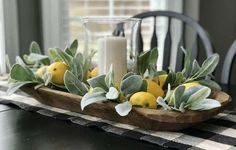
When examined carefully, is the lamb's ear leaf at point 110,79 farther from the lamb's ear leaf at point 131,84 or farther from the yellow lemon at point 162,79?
the yellow lemon at point 162,79

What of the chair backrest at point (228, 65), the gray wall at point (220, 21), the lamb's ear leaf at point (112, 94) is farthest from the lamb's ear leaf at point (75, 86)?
the gray wall at point (220, 21)

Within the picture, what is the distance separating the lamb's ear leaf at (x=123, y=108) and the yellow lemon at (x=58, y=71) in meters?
0.28

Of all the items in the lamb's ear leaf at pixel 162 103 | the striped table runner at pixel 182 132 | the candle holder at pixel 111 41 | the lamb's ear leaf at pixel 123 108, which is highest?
the candle holder at pixel 111 41

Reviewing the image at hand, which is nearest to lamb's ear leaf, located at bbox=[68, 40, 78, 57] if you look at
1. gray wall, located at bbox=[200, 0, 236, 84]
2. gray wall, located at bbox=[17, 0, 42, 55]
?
gray wall, located at bbox=[17, 0, 42, 55]

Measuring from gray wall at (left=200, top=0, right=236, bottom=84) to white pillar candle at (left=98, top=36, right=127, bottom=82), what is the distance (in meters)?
1.90

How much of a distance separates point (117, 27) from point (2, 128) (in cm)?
43

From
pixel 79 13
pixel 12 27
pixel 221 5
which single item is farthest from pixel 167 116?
pixel 221 5

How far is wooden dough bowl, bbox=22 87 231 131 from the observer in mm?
860

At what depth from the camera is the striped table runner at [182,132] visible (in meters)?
0.82

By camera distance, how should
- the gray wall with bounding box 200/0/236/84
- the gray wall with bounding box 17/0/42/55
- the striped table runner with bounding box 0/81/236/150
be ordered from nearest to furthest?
the striped table runner with bounding box 0/81/236/150, the gray wall with bounding box 17/0/42/55, the gray wall with bounding box 200/0/236/84

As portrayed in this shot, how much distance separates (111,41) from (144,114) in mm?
243

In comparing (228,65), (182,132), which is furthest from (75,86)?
(228,65)

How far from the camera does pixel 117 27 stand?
1.14m

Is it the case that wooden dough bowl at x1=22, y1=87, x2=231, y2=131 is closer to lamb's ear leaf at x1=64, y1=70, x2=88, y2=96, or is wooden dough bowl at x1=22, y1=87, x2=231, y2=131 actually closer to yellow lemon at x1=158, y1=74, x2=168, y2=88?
lamb's ear leaf at x1=64, y1=70, x2=88, y2=96
